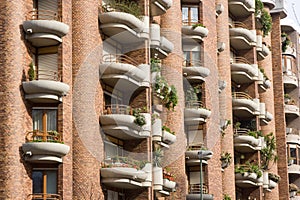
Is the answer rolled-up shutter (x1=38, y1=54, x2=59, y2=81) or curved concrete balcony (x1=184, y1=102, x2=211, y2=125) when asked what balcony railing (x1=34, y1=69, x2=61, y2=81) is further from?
curved concrete balcony (x1=184, y1=102, x2=211, y2=125)

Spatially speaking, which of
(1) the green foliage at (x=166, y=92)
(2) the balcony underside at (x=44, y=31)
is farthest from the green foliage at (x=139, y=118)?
(2) the balcony underside at (x=44, y=31)

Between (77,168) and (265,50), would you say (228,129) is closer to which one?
(265,50)

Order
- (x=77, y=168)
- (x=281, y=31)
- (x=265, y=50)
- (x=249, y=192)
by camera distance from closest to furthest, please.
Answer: (x=77, y=168)
(x=249, y=192)
(x=265, y=50)
(x=281, y=31)

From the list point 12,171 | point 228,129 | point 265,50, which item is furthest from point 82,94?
point 265,50

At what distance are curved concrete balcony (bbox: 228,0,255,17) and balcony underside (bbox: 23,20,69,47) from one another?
90.0ft

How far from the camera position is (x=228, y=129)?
2491 inches

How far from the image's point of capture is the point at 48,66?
43.9 metres

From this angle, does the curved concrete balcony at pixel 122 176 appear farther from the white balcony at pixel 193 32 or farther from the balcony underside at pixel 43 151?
the white balcony at pixel 193 32

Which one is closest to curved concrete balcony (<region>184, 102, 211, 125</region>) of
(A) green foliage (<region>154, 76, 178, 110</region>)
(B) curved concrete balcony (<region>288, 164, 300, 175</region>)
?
(A) green foliage (<region>154, 76, 178, 110</region>)

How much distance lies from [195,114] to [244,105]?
10.3m

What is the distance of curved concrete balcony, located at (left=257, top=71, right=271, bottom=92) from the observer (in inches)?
2768

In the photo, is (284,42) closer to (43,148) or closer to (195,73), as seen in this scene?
(195,73)

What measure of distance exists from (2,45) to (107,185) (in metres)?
10.9

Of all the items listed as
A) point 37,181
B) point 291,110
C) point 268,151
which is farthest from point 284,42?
point 37,181
